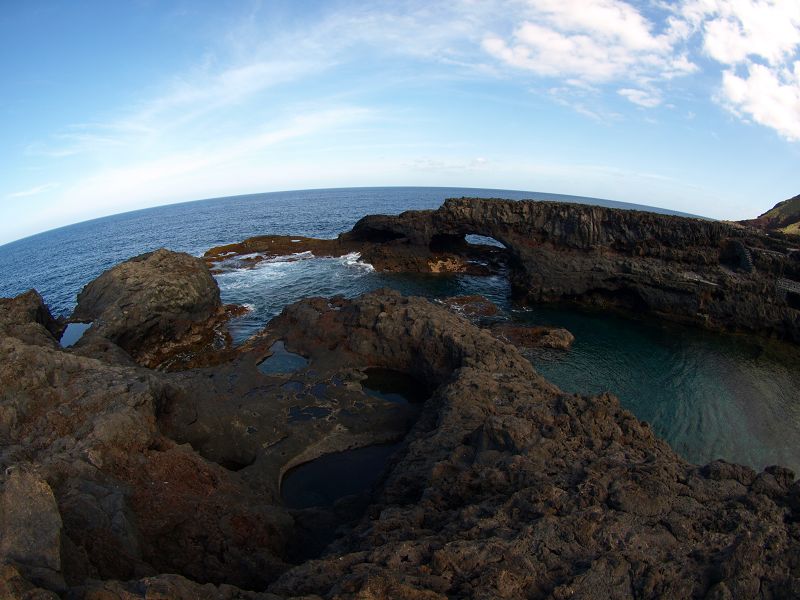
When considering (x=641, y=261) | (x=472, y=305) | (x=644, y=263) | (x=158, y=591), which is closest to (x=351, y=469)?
(x=158, y=591)

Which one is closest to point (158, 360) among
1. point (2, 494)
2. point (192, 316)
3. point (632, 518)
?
point (192, 316)

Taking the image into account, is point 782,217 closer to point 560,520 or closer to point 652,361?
point 652,361

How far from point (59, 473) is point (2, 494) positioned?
15.8ft

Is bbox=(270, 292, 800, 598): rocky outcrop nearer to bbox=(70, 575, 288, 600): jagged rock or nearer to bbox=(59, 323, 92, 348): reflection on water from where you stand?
bbox=(70, 575, 288, 600): jagged rock

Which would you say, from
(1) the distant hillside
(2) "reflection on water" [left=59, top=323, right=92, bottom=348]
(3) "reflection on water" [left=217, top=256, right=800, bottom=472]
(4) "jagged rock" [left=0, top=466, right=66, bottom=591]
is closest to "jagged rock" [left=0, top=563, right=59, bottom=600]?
(4) "jagged rock" [left=0, top=466, right=66, bottom=591]

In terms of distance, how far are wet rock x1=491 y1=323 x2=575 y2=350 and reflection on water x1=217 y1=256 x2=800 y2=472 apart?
823mm

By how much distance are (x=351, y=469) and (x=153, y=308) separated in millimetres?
20227

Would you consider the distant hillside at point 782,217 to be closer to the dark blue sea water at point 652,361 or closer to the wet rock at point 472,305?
the dark blue sea water at point 652,361

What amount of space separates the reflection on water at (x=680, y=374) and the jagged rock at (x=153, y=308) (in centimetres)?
327

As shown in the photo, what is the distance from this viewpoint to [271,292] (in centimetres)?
4459

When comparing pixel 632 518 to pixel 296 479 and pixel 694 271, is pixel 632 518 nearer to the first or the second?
pixel 296 479

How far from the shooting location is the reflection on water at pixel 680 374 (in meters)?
22.3

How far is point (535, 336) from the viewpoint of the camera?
32.3m

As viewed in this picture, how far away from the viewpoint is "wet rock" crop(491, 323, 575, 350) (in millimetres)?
31344
